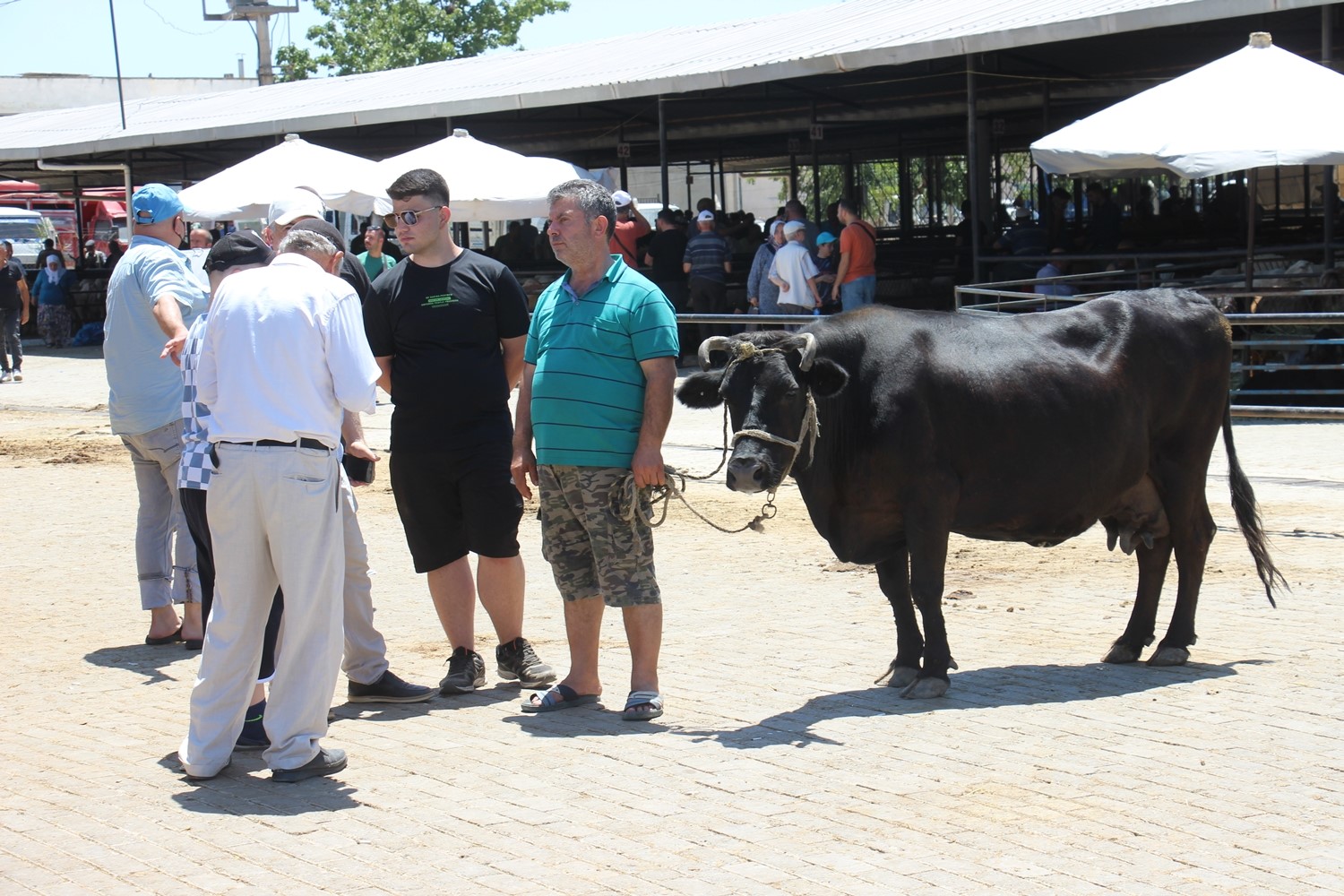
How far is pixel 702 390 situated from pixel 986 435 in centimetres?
125

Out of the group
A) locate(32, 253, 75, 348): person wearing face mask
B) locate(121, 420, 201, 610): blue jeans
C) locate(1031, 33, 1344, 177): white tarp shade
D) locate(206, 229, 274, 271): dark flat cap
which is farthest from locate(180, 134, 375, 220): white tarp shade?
locate(32, 253, 75, 348): person wearing face mask

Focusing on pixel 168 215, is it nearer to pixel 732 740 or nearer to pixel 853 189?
pixel 732 740

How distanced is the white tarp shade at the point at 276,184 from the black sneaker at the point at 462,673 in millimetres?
11708

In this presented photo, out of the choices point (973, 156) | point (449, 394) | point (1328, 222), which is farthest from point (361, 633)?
point (973, 156)

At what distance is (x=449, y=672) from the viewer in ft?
22.9

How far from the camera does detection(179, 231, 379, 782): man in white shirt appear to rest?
17.8 feet

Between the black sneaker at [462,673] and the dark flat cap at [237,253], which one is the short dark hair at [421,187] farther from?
the black sneaker at [462,673]

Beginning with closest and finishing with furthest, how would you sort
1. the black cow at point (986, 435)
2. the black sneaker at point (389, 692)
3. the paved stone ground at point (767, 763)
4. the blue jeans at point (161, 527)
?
the paved stone ground at point (767, 763)
the black cow at point (986, 435)
the black sneaker at point (389, 692)
the blue jeans at point (161, 527)

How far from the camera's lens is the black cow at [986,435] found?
6559mm

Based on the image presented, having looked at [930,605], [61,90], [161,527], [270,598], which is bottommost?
[930,605]

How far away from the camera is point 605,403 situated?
621cm

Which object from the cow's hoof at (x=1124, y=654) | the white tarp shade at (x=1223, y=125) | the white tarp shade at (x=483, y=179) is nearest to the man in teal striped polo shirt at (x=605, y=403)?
the cow's hoof at (x=1124, y=654)

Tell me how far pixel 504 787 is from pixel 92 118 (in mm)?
40060

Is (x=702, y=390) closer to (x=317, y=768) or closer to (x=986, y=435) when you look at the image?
(x=986, y=435)
